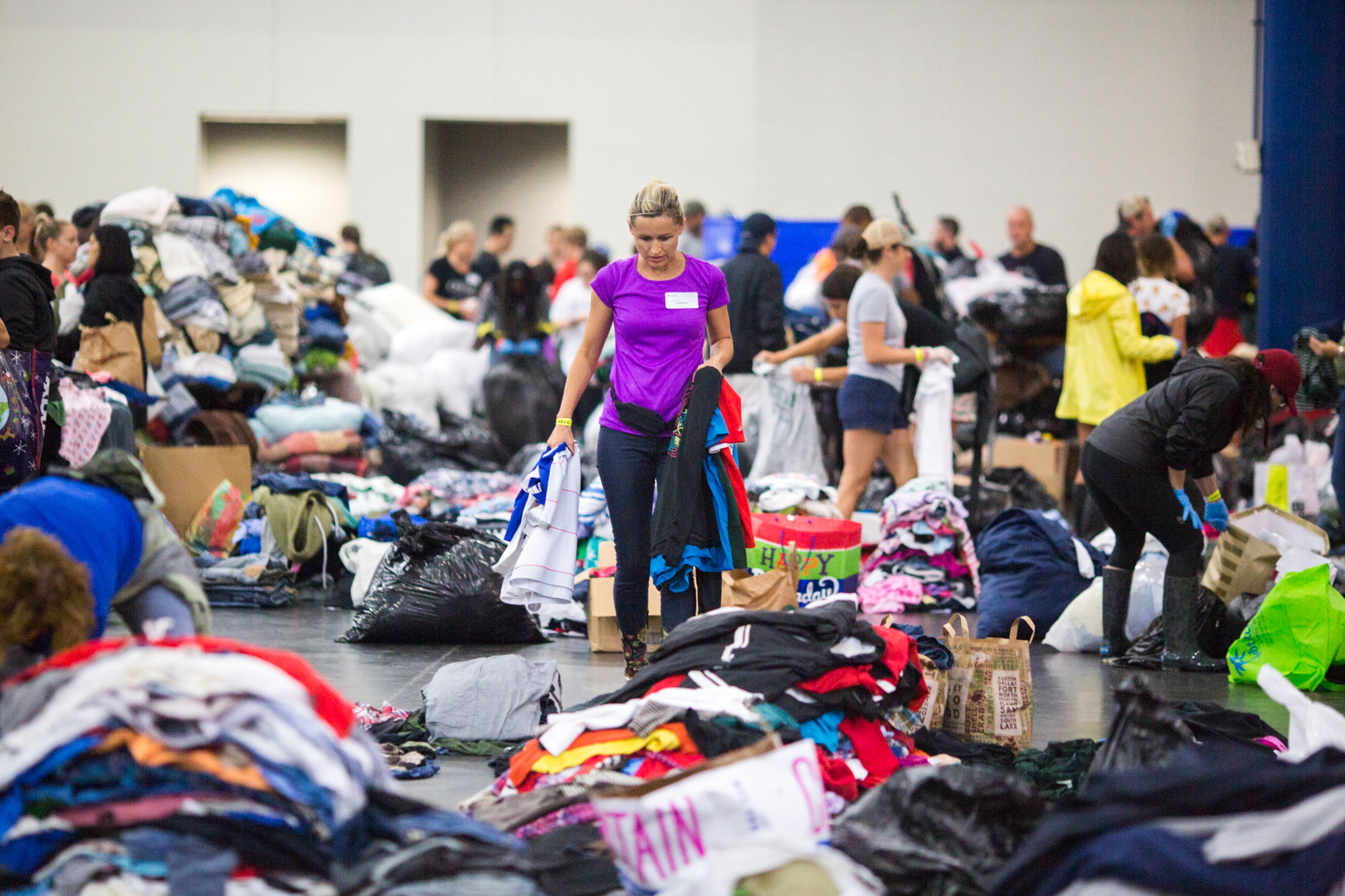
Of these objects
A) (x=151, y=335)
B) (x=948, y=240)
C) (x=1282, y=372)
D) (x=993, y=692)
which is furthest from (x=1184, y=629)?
(x=948, y=240)

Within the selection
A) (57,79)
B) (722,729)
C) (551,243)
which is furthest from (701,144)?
(722,729)

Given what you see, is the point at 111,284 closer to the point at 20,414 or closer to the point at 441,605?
the point at 20,414

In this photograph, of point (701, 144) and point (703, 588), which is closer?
point (703, 588)

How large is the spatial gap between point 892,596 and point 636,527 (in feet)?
9.09

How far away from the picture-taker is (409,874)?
2717 millimetres

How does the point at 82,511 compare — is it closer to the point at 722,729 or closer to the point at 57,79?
the point at 722,729

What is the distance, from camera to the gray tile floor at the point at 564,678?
467 centimetres

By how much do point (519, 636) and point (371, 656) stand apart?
27.9 inches

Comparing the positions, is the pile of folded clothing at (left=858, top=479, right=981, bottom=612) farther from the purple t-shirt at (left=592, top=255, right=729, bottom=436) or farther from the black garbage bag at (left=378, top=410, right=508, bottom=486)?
the black garbage bag at (left=378, top=410, right=508, bottom=486)

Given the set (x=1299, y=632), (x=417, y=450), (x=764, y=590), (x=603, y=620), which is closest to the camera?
(x=1299, y=632)

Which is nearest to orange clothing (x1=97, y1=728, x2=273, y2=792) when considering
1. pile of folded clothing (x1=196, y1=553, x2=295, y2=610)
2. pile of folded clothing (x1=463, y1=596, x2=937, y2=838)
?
pile of folded clothing (x1=463, y1=596, x2=937, y2=838)

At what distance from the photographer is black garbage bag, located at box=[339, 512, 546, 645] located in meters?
6.11

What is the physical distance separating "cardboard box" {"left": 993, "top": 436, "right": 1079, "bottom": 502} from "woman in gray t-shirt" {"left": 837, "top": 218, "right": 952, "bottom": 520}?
2.42 metres

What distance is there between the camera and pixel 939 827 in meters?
3.09
